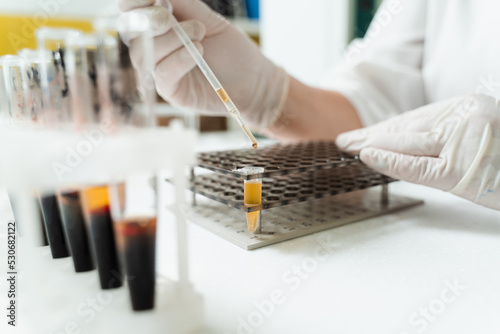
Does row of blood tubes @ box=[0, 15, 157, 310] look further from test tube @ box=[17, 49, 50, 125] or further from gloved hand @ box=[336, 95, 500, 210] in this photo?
gloved hand @ box=[336, 95, 500, 210]

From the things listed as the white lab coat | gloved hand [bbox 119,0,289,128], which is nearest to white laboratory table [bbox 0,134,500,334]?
gloved hand [bbox 119,0,289,128]

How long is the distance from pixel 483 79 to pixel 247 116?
0.73 metres

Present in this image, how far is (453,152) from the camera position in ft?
2.56

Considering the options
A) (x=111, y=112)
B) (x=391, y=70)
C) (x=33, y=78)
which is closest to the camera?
(x=111, y=112)

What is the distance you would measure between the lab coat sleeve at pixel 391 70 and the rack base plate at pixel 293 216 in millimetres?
555

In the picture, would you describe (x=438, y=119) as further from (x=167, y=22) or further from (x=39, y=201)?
(x=39, y=201)

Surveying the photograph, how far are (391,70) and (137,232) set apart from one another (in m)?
1.29

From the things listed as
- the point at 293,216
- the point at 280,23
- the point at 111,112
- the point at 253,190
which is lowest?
the point at 293,216

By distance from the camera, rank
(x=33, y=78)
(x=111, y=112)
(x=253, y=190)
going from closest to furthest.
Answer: (x=111, y=112), (x=33, y=78), (x=253, y=190)

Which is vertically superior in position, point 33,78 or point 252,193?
point 33,78

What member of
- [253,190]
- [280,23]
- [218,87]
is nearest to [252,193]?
[253,190]

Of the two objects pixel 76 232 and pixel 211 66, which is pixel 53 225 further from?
pixel 211 66

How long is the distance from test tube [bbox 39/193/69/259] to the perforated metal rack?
0.28 metres

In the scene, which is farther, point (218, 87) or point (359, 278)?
point (218, 87)
